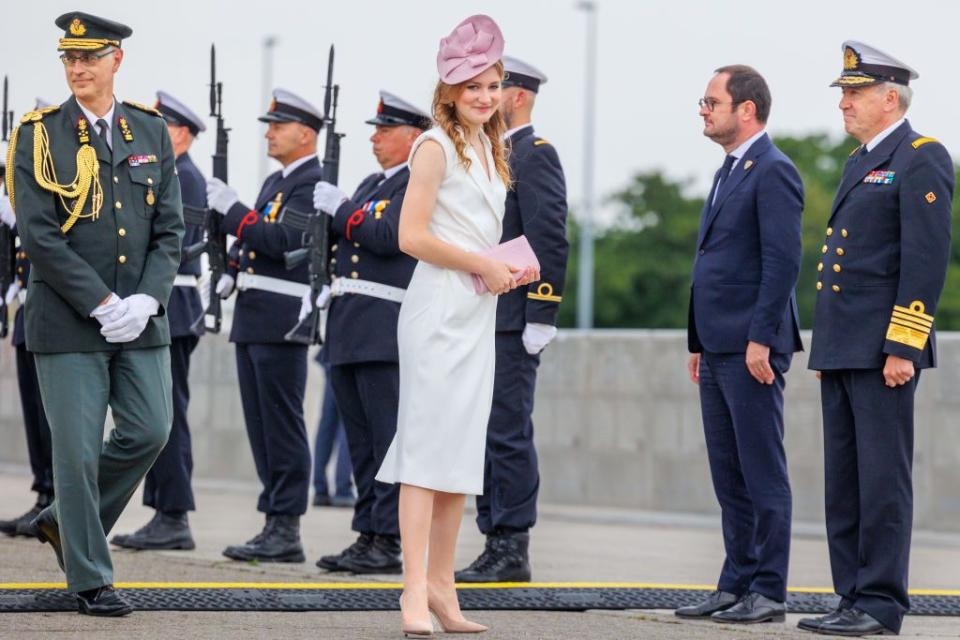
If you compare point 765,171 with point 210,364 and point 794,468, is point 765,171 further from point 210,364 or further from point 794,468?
point 210,364

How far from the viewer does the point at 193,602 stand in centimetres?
645

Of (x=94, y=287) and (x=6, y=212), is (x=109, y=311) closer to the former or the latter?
(x=94, y=287)

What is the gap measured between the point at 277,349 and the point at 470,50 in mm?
2649

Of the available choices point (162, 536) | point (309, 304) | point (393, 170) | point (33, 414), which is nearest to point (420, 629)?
point (309, 304)

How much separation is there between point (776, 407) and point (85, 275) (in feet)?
8.37

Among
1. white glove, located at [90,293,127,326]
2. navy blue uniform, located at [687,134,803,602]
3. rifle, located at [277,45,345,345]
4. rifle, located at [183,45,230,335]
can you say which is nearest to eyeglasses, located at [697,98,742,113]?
navy blue uniform, located at [687,134,803,602]

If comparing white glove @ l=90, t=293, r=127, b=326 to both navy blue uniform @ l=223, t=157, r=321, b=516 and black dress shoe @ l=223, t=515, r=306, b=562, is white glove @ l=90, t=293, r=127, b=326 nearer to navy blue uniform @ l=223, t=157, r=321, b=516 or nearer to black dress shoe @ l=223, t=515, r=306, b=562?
navy blue uniform @ l=223, t=157, r=321, b=516

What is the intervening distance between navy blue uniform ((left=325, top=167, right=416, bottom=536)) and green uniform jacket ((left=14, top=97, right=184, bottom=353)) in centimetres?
124

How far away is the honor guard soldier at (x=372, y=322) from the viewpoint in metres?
7.60

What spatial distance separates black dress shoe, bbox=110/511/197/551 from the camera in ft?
27.6

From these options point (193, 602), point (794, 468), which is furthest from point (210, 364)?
point (193, 602)

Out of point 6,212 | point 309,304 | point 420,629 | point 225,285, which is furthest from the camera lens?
point 6,212

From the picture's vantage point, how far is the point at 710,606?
6641mm

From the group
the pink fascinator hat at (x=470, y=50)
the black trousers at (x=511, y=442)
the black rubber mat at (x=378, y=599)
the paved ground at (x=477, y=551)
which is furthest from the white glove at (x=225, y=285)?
the pink fascinator hat at (x=470, y=50)
